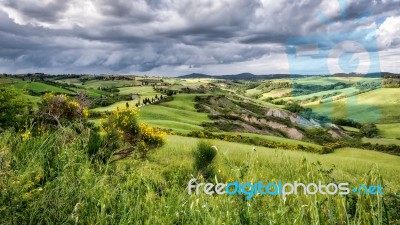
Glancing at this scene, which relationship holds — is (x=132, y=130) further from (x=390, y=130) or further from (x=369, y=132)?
(x=390, y=130)

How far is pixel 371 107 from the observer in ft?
512

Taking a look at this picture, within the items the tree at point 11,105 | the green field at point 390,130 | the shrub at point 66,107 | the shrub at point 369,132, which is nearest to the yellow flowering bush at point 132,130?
the shrub at point 66,107

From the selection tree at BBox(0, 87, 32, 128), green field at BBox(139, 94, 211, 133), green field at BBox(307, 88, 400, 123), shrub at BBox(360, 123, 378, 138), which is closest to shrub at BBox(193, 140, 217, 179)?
tree at BBox(0, 87, 32, 128)

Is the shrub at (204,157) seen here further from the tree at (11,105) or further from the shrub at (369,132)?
the shrub at (369,132)

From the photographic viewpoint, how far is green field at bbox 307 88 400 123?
13550 cm

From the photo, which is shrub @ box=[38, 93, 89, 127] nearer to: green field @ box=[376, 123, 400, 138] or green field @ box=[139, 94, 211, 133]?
green field @ box=[139, 94, 211, 133]

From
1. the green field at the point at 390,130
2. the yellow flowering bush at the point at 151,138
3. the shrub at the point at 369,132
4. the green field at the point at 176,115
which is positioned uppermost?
the yellow flowering bush at the point at 151,138

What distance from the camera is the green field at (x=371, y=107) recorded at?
445 ft

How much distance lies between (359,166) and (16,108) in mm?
19993

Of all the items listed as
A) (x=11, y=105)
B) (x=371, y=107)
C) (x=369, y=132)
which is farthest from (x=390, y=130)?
(x=11, y=105)

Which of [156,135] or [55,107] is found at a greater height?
[55,107]

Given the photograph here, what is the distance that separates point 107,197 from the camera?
5055 mm

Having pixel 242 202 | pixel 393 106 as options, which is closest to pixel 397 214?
pixel 242 202

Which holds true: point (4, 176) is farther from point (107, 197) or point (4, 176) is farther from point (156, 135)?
point (156, 135)
